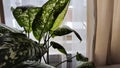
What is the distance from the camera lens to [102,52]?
1146 mm

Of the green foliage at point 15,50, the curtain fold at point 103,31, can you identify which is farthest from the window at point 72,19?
the green foliage at point 15,50

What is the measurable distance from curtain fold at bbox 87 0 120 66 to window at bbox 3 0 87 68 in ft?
0.23

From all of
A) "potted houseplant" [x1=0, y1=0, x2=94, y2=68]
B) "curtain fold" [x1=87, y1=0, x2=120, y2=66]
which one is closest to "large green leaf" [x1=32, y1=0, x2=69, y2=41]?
"potted houseplant" [x1=0, y1=0, x2=94, y2=68]

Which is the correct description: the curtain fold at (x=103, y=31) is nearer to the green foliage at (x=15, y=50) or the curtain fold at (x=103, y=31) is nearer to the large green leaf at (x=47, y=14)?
the large green leaf at (x=47, y=14)

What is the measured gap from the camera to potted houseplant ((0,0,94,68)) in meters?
0.58

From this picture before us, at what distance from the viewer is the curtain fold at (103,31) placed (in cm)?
106

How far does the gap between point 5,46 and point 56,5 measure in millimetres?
329

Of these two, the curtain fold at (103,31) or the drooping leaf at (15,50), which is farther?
the curtain fold at (103,31)

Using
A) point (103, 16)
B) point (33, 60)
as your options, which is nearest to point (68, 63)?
point (103, 16)

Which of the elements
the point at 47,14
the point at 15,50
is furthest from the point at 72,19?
the point at 15,50

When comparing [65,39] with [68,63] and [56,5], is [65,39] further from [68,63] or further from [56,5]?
[56,5]

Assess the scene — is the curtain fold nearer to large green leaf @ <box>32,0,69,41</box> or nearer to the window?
the window

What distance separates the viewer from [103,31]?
3.62ft

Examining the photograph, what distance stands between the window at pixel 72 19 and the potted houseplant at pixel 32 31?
0.98ft
